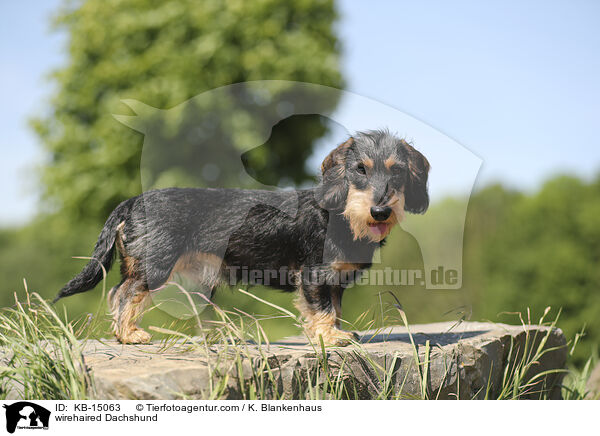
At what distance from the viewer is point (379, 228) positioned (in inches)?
156

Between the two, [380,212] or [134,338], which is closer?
[380,212]

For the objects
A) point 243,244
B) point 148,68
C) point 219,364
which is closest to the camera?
point 219,364

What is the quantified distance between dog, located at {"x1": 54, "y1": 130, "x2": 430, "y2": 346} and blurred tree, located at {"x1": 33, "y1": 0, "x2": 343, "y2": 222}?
222 inches

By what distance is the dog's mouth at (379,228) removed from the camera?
12.9ft

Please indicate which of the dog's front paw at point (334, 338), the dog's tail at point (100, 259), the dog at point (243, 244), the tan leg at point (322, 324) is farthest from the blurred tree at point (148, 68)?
the dog's front paw at point (334, 338)

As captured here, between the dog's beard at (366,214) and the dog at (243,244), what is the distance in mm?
83

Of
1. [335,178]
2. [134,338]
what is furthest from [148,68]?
[335,178]

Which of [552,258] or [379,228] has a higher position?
[379,228]

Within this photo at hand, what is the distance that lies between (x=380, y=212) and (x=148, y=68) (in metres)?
8.46

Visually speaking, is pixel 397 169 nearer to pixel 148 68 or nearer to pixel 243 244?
pixel 243 244

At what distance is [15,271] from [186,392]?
12.8m

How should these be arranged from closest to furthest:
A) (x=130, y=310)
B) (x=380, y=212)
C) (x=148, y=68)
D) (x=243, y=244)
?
(x=380, y=212) → (x=130, y=310) → (x=243, y=244) → (x=148, y=68)

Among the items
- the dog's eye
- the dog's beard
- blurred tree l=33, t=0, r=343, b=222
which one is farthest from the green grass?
blurred tree l=33, t=0, r=343, b=222
